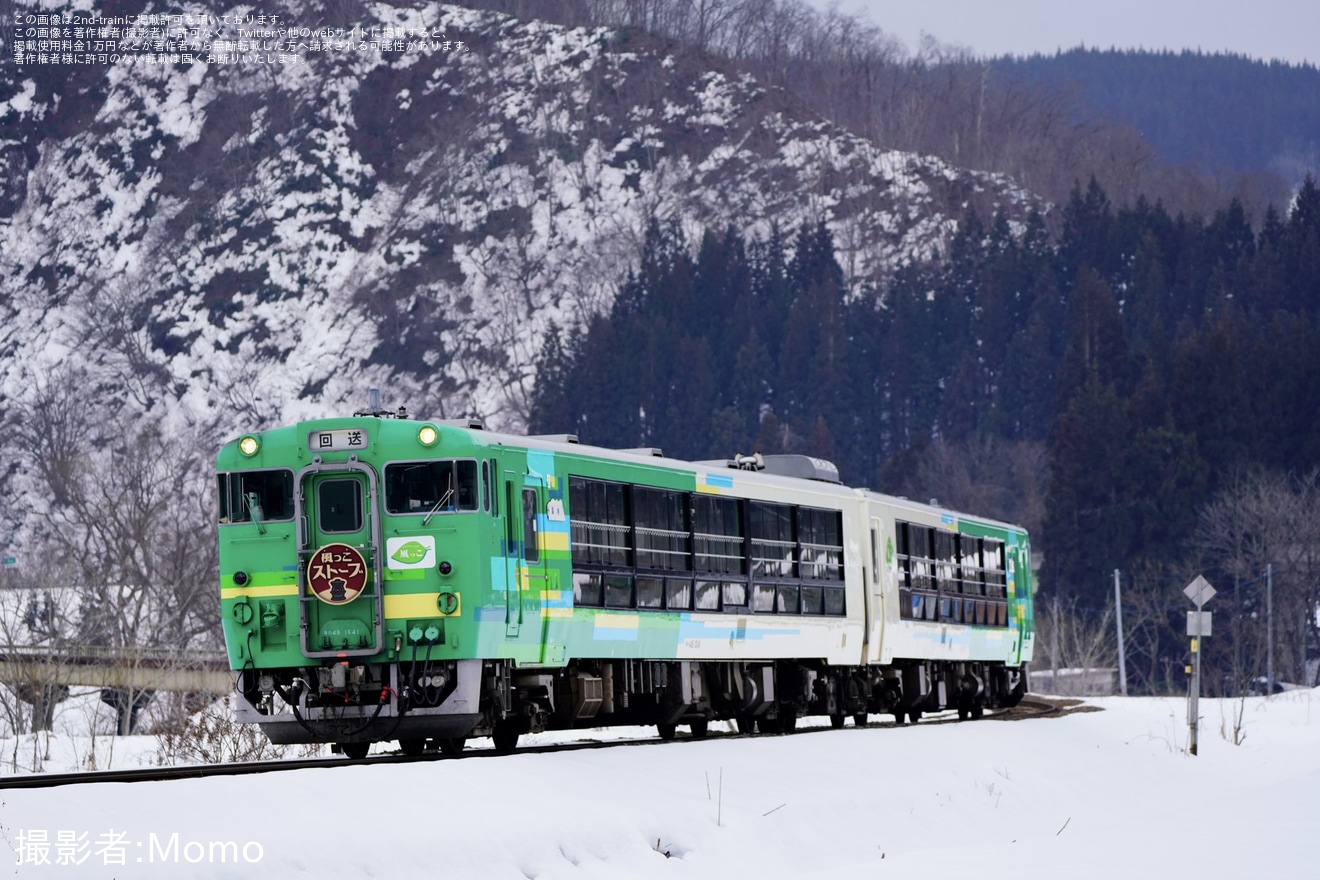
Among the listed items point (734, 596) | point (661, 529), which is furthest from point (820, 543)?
point (661, 529)

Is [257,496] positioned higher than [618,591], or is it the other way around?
[257,496]

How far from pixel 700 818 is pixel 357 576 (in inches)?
168

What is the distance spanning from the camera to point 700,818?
16.1m

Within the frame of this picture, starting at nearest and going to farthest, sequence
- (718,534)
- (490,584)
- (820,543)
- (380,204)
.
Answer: (490,584)
(718,534)
(820,543)
(380,204)

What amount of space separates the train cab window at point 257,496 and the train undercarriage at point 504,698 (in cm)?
148

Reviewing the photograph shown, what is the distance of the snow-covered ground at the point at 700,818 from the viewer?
1204cm

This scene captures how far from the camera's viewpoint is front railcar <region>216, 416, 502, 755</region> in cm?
1828

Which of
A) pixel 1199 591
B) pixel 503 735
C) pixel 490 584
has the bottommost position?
pixel 503 735

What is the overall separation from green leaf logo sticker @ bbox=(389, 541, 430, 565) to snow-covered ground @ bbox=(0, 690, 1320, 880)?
230cm

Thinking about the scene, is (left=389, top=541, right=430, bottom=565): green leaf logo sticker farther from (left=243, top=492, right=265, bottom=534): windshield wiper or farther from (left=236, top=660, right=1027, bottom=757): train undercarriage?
(left=243, top=492, right=265, bottom=534): windshield wiper

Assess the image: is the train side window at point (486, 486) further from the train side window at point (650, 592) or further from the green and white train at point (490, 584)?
the train side window at point (650, 592)

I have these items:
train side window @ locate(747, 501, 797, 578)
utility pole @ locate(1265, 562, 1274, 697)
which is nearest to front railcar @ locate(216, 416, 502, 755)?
train side window @ locate(747, 501, 797, 578)

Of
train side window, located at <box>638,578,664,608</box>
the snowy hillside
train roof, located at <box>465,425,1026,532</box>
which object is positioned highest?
the snowy hillside

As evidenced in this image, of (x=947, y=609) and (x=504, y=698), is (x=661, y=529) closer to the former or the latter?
(x=504, y=698)
